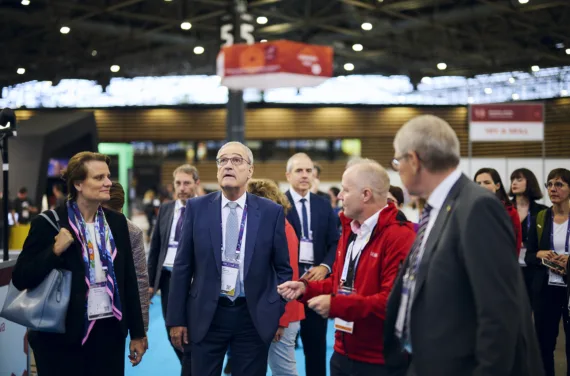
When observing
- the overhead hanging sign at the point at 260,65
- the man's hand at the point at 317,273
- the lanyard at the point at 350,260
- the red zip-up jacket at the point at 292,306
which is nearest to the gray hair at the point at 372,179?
the lanyard at the point at 350,260

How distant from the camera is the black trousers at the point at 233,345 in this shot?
3387 millimetres

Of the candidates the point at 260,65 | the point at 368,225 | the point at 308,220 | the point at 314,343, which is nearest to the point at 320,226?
the point at 308,220

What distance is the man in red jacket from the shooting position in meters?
2.75

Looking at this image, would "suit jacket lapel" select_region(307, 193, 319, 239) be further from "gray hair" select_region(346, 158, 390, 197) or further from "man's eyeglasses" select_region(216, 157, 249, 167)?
"gray hair" select_region(346, 158, 390, 197)

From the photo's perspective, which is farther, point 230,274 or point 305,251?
point 305,251

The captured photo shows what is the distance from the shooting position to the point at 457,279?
1.97 meters

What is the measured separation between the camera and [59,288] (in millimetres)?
3057

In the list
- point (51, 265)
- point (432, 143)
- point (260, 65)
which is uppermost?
point (260, 65)

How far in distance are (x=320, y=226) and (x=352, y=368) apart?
2439 mm

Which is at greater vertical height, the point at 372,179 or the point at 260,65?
the point at 260,65

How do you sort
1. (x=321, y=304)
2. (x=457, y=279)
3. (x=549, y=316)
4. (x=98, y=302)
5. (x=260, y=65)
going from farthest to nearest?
(x=260, y=65) < (x=549, y=316) < (x=98, y=302) < (x=321, y=304) < (x=457, y=279)

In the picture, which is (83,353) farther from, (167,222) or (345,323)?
(167,222)

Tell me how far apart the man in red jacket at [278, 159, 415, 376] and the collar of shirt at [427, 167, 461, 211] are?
0.64 metres

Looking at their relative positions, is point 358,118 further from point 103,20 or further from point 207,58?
point 103,20
